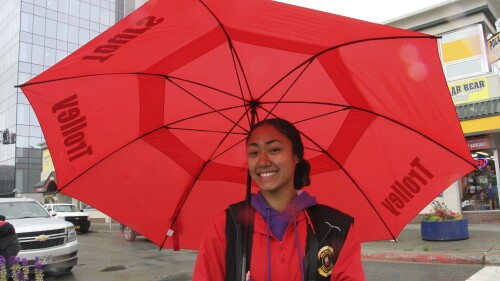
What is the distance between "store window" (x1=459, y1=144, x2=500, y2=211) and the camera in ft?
46.7

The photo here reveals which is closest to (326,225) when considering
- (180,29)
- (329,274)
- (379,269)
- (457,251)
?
(329,274)

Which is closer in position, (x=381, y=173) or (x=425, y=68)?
(x=425, y=68)

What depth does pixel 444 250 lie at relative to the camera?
9633 mm

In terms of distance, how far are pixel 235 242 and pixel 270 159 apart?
1.48ft

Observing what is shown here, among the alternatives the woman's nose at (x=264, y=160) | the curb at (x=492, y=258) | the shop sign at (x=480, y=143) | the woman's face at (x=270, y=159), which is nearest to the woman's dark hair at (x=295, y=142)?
the woman's face at (x=270, y=159)

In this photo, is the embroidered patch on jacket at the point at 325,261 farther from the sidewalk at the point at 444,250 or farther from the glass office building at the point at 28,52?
the glass office building at the point at 28,52

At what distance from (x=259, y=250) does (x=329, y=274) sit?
0.31m

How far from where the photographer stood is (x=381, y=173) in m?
2.81

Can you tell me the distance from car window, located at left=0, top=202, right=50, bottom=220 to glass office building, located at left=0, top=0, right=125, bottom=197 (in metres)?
46.9

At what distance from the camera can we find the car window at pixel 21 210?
31.4 ft

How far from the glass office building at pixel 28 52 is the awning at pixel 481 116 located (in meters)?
51.0

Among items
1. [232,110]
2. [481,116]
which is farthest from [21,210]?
[481,116]

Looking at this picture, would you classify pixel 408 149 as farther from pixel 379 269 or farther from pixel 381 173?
pixel 379 269

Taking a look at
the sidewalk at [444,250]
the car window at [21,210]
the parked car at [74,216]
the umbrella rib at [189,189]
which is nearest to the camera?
the umbrella rib at [189,189]
